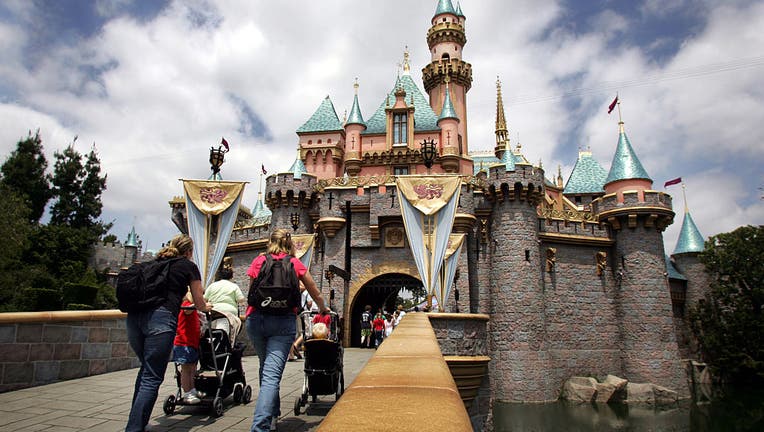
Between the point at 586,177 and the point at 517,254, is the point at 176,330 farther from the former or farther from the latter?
the point at 586,177

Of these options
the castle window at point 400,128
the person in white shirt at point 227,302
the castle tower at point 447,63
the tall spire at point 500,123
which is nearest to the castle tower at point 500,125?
the tall spire at point 500,123

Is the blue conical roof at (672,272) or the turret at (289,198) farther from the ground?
the turret at (289,198)

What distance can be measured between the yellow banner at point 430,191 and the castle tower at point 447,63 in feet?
49.0

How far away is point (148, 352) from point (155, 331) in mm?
178

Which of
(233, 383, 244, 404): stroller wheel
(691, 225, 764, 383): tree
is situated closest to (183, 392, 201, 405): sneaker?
(233, 383, 244, 404): stroller wheel

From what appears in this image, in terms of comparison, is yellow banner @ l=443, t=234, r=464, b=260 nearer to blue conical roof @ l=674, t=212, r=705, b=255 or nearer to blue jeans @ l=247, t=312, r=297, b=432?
blue jeans @ l=247, t=312, r=297, b=432

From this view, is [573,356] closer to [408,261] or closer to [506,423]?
[506,423]

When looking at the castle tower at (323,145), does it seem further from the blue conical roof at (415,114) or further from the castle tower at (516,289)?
the castle tower at (516,289)

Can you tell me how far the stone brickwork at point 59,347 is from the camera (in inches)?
267

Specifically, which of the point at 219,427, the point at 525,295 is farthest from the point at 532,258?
the point at 219,427

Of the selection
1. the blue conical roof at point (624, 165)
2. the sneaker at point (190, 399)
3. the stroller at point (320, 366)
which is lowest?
the sneaker at point (190, 399)

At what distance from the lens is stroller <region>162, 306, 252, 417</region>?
524cm

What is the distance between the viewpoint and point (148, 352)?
399 centimetres

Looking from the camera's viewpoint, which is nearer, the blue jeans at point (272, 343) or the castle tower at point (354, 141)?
the blue jeans at point (272, 343)
